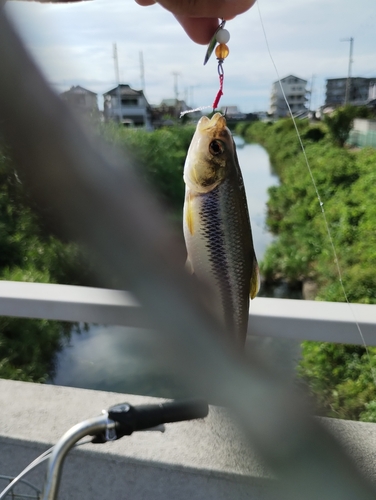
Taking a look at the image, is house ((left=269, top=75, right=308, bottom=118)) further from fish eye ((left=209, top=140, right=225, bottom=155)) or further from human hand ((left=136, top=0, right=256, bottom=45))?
fish eye ((left=209, top=140, right=225, bottom=155))

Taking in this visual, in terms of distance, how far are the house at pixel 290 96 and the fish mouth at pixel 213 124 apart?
547mm

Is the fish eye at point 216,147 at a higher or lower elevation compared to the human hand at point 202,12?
lower

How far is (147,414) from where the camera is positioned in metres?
0.58

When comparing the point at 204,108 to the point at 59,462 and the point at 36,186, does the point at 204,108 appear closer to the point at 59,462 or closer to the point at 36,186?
the point at 59,462

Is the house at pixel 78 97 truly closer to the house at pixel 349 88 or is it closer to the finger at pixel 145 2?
the house at pixel 349 88

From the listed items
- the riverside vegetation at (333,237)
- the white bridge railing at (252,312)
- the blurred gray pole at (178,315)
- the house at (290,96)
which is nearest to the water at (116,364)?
the riverside vegetation at (333,237)

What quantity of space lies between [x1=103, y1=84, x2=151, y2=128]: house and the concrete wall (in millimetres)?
1782

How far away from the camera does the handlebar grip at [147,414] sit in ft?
1.90

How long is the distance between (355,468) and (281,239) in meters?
6.16

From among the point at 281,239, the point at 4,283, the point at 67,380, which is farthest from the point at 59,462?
the point at 281,239

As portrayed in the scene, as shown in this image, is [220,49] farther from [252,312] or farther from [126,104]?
[126,104]

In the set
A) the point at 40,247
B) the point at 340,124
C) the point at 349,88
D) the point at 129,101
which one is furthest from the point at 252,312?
the point at 340,124

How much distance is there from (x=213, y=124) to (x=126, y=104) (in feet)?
8.35

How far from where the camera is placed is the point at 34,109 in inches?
128
